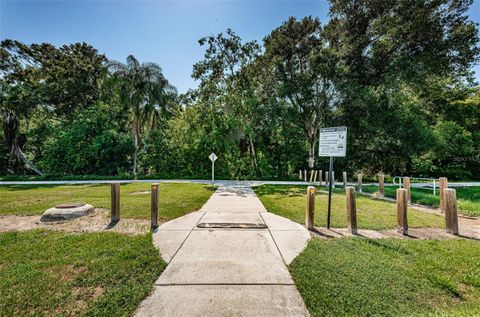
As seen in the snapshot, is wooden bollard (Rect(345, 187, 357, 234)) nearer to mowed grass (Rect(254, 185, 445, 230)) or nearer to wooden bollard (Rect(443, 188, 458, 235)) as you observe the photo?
mowed grass (Rect(254, 185, 445, 230))


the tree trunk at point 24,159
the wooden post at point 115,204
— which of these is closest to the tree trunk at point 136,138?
the tree trunk at point 24,159

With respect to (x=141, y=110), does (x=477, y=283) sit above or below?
below

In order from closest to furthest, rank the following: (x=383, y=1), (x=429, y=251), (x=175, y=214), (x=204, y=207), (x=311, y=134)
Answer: (x=429, y=251)
(x=175, y=214)
(x=204, y=207)
(x=383, y=1)
(x=311, y=134)

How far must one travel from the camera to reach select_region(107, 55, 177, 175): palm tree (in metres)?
17.1

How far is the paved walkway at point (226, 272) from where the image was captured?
2.21 m

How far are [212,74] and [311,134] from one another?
1026 cm

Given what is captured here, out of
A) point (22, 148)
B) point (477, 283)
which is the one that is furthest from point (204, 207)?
point (22, 148)

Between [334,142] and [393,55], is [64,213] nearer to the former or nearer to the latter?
[334,142]

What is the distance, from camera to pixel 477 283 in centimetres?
269

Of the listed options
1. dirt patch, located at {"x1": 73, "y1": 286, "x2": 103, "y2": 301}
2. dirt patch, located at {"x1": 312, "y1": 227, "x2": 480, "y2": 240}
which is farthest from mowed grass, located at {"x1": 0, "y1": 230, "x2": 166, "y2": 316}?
dirt patch, located at {"x1": 312, "y1": 227, "x2": 480, "y2": 240}

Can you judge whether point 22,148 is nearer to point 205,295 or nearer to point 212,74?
point 212,74

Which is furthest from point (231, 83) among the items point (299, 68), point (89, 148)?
point (89, 148)

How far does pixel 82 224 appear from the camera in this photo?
5051 mm

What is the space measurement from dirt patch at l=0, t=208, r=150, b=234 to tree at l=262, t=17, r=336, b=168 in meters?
13.5
